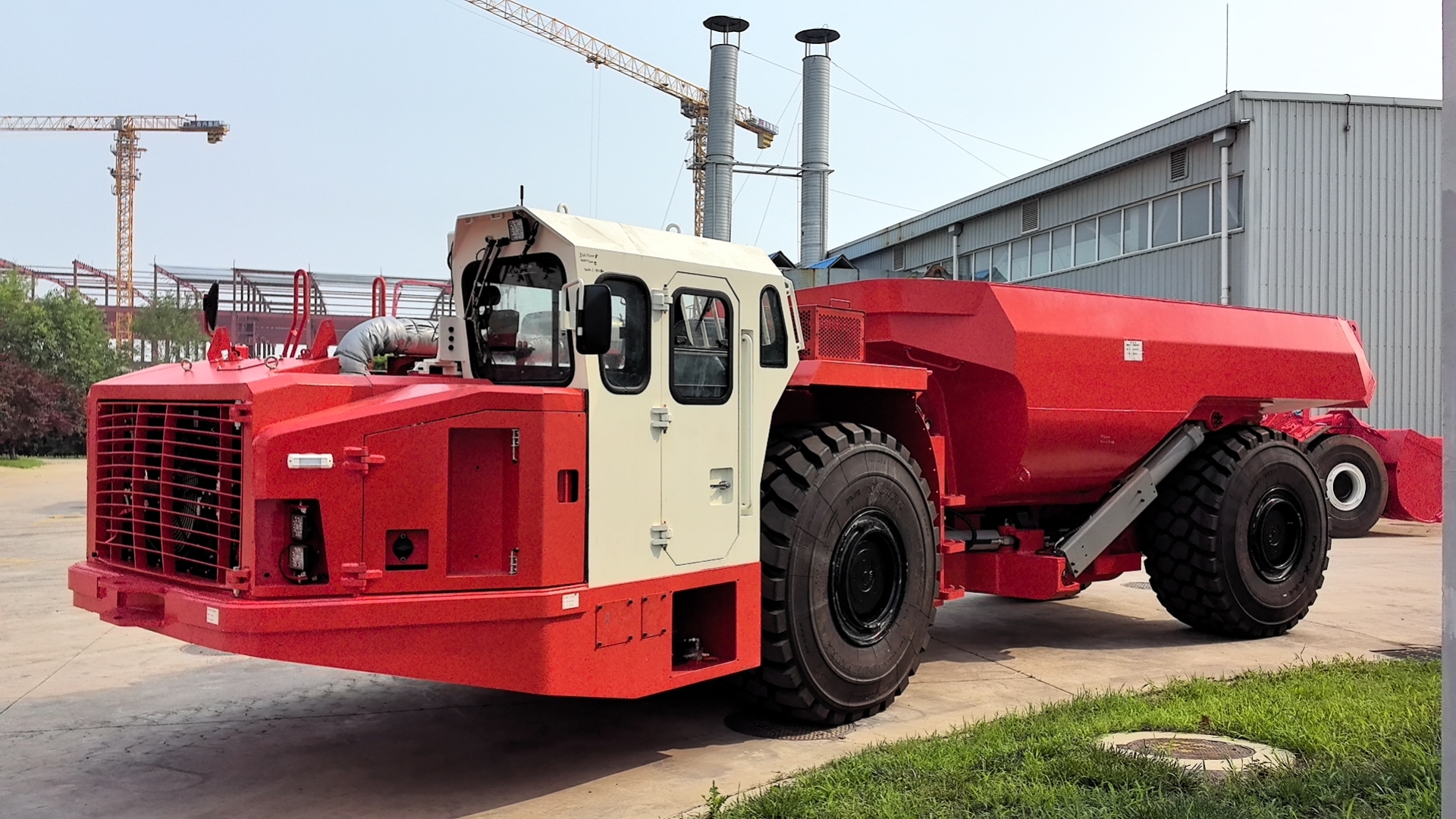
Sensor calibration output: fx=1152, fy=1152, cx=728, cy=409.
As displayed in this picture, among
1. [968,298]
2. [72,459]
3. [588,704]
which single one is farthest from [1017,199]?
[72,459]

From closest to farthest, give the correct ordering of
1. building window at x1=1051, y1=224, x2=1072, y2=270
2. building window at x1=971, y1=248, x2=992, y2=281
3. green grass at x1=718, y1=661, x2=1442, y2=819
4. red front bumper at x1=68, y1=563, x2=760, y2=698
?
green grass at x1=718, y1=661, x2=1442, y2=819 < red front bumper at x1=68, y1=563, x2=760, y2=698 < building window at x1=1051, y1=224, x2=1072, y2=270 < building window at x1=971, y1=248, x2=992, y2=281

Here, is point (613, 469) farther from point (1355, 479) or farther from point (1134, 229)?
point (1134, 229)

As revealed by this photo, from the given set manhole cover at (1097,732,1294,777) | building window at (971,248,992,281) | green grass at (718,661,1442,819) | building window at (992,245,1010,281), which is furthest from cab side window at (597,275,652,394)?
building window at (971,248,992,281)

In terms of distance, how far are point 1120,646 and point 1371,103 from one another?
14484 millimetres

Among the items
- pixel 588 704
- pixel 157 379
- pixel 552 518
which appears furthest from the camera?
pixel 588 704

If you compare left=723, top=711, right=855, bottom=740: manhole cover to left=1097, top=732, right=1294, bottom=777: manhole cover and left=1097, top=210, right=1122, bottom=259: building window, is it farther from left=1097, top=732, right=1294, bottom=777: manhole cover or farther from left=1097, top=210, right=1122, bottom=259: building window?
left=1097, top=210, right=1122, bottom=259: building window

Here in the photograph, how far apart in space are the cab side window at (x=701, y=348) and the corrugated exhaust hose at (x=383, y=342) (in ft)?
3.82

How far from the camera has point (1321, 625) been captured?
9336mm

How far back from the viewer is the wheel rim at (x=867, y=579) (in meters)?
6.24

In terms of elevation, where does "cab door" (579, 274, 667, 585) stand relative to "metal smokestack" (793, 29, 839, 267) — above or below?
below

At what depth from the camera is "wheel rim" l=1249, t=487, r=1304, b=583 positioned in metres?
8.88

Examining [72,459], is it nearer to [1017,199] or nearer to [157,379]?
[1017,199]

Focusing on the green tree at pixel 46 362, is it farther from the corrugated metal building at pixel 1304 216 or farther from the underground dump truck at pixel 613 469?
the underground dump truck at pixel 613 469

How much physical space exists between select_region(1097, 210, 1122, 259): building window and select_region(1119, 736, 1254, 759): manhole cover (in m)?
17.3
